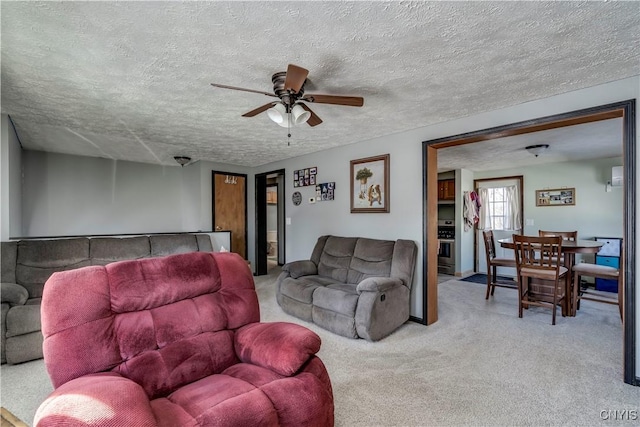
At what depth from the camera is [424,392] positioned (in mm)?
2158

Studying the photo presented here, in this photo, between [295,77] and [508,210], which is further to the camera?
[508,210]

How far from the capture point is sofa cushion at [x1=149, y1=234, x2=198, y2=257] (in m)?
4.00

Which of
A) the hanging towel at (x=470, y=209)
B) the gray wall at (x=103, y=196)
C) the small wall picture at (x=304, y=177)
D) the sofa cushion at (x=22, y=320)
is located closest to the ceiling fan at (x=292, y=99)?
the small wall picture at (x=304, y=177)

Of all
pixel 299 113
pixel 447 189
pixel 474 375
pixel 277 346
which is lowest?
pixel 474 375

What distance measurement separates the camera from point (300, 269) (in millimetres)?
4059

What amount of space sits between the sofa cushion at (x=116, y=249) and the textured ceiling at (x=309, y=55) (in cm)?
143

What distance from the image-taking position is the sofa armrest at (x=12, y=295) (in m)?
2.64

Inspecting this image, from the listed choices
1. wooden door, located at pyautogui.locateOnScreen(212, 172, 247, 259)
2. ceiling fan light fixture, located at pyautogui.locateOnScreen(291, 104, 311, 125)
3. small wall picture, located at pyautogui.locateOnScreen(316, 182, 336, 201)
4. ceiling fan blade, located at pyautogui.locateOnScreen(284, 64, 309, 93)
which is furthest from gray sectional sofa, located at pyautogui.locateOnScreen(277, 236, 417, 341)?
wooden door, located at pyautogui.locateOnScreen(212, 172, 247, 259)

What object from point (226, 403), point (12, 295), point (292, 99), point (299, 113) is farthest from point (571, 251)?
point (12, 295)

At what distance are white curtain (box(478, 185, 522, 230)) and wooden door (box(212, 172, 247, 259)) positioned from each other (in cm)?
521

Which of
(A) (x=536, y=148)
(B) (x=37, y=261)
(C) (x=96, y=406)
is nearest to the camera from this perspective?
(C) (x=96, y=406)

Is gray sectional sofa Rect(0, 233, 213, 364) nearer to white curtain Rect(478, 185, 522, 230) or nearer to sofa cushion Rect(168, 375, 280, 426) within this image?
sofa cushion Rect(168, 375, 280, 426)

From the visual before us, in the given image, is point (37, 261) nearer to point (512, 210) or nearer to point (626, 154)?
point (626, 154)

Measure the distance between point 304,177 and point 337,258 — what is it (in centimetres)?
166
